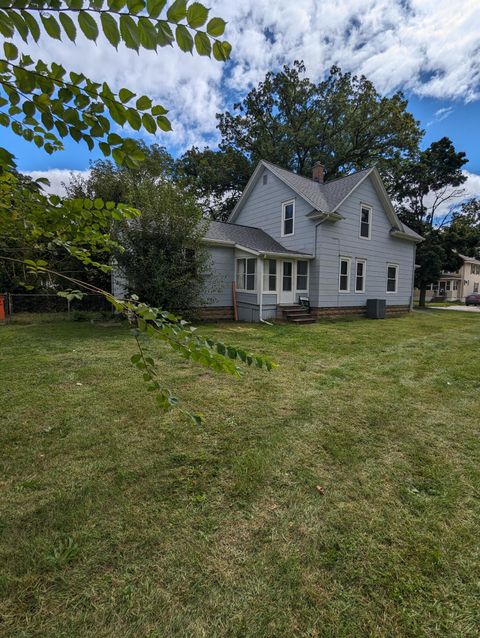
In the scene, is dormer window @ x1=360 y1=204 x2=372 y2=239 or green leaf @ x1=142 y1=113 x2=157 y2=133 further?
dormer window @ x1=360 y1=204 x2=372 y2=239

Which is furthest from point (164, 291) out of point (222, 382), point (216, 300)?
point (222, 382)

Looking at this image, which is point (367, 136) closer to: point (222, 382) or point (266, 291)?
point (266, 291)

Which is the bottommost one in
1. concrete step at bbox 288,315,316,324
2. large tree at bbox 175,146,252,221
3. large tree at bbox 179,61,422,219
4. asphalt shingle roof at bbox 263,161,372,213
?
concrete step at bbox 288,315,316,324

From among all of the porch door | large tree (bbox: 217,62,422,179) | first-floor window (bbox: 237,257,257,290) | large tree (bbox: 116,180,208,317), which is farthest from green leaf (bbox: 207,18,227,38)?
large tree (bbox: 217,62,422,179)

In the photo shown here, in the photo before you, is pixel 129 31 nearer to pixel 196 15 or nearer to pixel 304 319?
pixel 196 15

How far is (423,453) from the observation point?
272cm

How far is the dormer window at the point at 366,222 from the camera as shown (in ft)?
45.1

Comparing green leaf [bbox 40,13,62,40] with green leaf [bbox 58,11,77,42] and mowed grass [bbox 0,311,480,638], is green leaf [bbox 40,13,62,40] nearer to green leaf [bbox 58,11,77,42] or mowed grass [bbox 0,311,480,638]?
green leaf [bbox 58,11,77,42]

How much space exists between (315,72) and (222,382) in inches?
931

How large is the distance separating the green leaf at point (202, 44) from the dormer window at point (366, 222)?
14.5m

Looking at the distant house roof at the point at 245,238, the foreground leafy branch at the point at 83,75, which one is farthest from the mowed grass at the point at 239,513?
the distant house roof at the point at 245,238

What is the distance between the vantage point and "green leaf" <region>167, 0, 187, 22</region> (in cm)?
78

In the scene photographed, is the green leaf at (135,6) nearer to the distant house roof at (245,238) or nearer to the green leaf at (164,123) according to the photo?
the green leaf at (164,123)

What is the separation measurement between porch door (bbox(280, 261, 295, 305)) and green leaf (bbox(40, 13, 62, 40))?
37.6 ft
